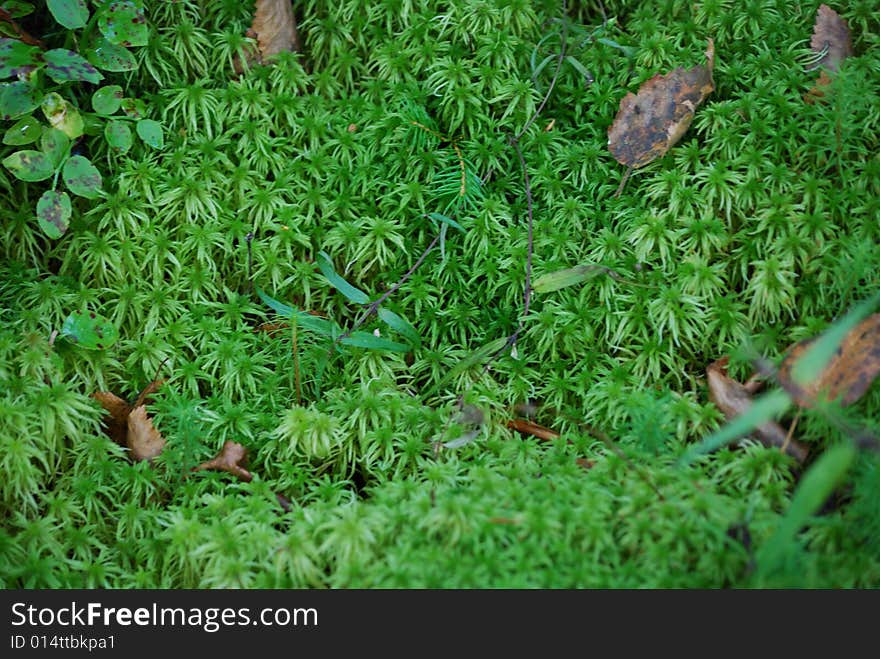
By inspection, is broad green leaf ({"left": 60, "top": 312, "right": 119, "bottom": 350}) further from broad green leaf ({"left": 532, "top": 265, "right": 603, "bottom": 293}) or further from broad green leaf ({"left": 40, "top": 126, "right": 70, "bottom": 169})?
broad green leaf ({"left": 532, "top": 265, "right": 603, "bottom": 293})

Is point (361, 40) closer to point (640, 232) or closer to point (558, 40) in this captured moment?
point (558, 40)

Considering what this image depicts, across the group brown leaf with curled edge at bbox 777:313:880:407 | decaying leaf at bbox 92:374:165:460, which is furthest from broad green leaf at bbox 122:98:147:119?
brown leaf with curled edge at bbox 777:313:880:407

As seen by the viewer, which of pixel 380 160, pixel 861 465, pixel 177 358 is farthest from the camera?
pixel 380 160

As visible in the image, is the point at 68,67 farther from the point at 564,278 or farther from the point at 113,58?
the point at 564,278

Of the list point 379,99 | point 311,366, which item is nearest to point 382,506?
point 311,366

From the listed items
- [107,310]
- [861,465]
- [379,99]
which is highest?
[379,99]
